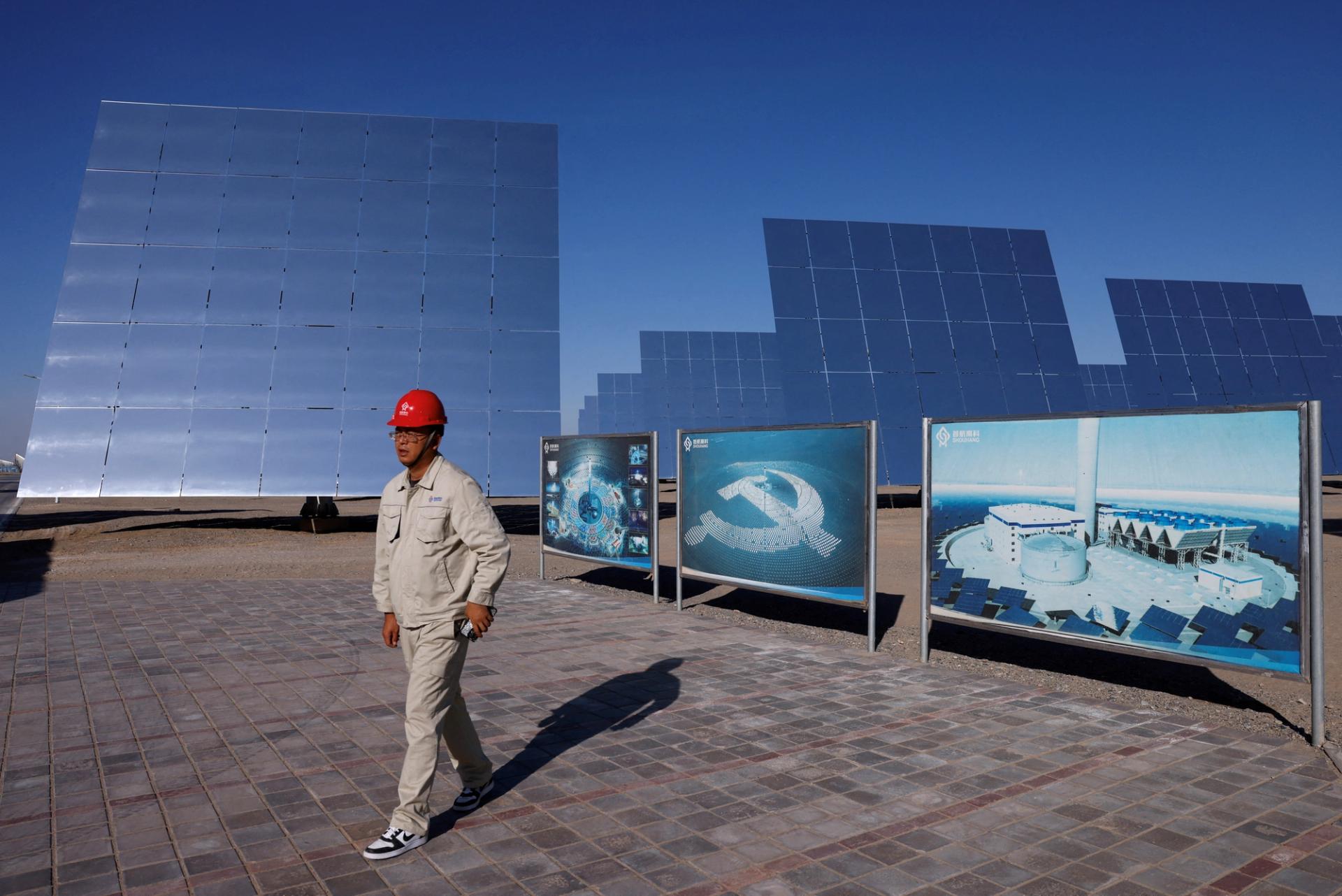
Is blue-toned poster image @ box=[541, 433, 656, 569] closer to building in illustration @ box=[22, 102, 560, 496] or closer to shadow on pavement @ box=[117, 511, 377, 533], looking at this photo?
building in illustration @ box=[22, 102, 560, 496]

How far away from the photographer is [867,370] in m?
20.3

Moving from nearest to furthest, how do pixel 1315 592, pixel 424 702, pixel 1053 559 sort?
pixel 424 702, pixel 1315 592, pixel 1053 559

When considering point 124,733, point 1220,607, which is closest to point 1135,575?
point 1220,607

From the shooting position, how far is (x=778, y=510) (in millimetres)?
8602

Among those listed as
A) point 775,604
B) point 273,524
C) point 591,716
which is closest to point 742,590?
point 775,604

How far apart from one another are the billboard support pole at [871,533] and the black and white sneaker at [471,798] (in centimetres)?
427

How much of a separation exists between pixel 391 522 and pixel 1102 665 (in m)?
5.97

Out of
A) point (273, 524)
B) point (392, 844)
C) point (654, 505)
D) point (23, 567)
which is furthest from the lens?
point (273, 524)

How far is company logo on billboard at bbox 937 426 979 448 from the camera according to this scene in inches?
271

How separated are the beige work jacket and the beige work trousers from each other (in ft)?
0.32

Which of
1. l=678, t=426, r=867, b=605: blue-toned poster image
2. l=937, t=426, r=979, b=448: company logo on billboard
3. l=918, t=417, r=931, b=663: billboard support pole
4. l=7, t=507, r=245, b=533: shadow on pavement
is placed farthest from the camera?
l=7, t=507, r=245, b=533: shadow on pavement

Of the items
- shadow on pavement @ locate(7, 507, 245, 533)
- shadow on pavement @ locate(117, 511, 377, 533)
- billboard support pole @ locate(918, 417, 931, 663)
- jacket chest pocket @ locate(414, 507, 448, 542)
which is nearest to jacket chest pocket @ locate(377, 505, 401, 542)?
jacket chest pocket @ locate(414, 507, 448, 542)

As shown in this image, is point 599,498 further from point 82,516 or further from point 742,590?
point 82,516

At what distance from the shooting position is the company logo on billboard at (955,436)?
689cm
